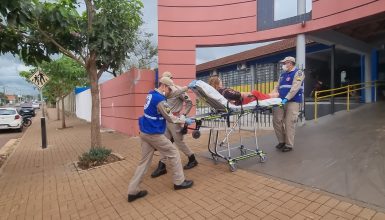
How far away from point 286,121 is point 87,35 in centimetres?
497

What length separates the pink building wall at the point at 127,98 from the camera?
975 centimetres

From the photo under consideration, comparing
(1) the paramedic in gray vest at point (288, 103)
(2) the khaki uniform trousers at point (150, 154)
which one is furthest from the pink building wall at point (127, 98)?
(2) the khaki uniform trousers at point (150, 154)

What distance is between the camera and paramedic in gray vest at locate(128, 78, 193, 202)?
4105 millimetres

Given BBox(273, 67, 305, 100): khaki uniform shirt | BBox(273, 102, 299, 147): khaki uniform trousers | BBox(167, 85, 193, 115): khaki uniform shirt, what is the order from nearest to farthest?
BBox(167, 85, 193, 115): khaki uniform shirt → BBox(273, 67, 305, 100): khaki uniform shirt → BBox(273, 102, 299, 147): khaki uniform trousers

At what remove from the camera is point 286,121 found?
562cm

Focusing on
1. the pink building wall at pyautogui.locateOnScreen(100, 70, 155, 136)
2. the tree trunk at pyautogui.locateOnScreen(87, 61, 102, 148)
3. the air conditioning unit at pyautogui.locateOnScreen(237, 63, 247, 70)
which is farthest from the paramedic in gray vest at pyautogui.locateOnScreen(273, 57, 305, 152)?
the air conditioning unit at pyautogui.locateOnScreen(237, 63, 247, 70)

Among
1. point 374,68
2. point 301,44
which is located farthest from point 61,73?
point 374,68

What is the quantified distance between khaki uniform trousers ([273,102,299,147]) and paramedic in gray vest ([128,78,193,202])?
7.77 feet

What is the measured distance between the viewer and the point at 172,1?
9500 millimetres

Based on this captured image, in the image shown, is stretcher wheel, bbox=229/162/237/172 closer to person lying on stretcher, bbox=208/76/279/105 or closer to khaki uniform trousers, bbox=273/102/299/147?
person lying on stretcher, bbox=208/76/279/105

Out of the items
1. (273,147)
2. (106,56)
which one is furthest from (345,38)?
(106,56)

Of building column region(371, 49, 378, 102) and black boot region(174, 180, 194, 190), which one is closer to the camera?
black boot region(174, 180, 194, 190)

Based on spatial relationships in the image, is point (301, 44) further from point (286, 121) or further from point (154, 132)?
point (154, 132)

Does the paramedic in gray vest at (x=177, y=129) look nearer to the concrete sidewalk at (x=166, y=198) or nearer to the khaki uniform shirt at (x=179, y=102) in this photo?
the khaki uniform shirt at (x=179, y=102)
